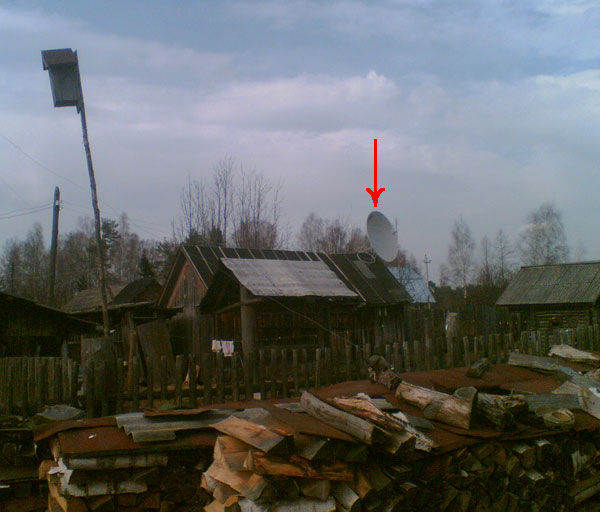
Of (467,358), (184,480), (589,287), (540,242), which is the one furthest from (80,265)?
(184,480)

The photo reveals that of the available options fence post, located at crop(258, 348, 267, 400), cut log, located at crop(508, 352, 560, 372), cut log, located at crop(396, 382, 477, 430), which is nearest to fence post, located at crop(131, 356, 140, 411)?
fence post, located at crop(258, 348, 267, 400)

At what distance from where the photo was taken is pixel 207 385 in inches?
329

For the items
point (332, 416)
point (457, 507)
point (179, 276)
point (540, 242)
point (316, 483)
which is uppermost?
point (540, 242)

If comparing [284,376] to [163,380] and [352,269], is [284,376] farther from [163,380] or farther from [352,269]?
[352,269]

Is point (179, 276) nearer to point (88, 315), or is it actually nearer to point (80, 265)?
point (88, 315)

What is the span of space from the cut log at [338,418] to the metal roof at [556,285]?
23.0 m

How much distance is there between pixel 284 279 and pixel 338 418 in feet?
35.1

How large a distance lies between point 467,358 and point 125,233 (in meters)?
62.4

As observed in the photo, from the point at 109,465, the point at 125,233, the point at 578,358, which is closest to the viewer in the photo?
the point at 109,465

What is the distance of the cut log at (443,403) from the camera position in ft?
17.0

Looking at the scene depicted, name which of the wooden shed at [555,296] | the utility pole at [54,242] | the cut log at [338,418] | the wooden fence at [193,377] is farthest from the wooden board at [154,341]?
the wooden shed at [555,296]

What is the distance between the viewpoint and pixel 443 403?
17.9 feet

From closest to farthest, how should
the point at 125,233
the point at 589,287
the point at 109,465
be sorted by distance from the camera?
the point at 109,465 < the point at 589,287 < the point at 125,233

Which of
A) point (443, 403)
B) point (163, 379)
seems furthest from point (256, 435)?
point (163, 379)
